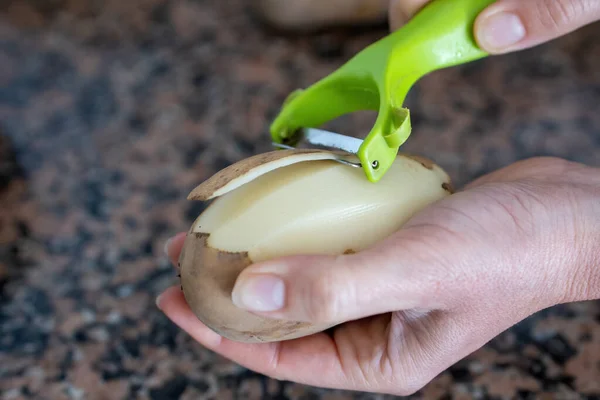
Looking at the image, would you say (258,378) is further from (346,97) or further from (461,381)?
(346,97)

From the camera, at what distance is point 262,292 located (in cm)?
71

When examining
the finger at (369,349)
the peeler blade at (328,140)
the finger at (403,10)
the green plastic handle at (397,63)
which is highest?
the finger at (403,10)

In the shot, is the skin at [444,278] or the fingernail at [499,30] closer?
the skin at [444,278]

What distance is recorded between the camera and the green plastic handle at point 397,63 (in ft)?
2.80

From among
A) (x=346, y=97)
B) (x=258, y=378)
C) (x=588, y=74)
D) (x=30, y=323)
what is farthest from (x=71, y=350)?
(x=588, y=74)

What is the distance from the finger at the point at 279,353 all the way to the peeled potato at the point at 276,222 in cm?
7

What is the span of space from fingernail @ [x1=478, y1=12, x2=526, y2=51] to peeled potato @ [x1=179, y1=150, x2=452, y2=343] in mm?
268

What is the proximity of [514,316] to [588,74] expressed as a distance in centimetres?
114

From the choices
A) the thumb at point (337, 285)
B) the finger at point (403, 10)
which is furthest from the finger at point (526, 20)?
the thumb at point (337, 285)

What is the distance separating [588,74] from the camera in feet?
5.65

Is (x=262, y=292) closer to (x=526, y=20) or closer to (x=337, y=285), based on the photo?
(x=337, y=285)

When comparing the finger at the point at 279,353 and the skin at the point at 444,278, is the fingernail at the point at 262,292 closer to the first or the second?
the skin at the point at 444,278

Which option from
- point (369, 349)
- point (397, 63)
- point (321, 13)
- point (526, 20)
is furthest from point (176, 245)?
point (321, 13)

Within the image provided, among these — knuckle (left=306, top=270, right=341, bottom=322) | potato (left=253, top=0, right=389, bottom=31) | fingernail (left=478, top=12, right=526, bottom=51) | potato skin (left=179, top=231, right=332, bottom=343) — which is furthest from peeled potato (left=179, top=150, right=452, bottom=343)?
potato (left=253, top=0, right=389, bottom=31)
